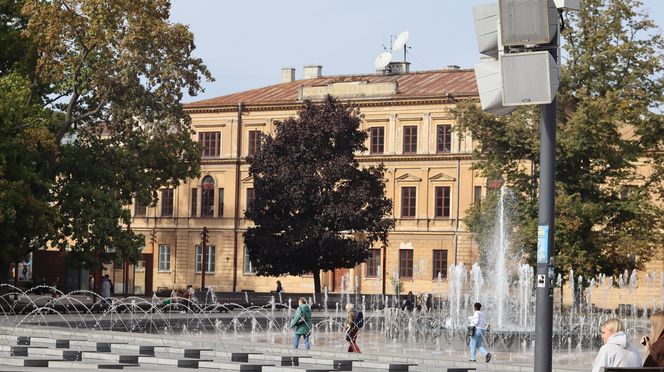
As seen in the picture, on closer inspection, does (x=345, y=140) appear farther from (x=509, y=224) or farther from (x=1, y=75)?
(x=1, y=75)

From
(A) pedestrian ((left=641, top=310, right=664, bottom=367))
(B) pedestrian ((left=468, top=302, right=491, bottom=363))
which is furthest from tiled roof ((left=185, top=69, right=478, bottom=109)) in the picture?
(A) pedestrian ((left=641, top=310, right=664, bottom=367))

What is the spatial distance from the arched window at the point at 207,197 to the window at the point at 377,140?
1140cm

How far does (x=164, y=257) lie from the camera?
92.1 meters

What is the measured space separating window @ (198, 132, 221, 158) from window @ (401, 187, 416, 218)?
536 inches

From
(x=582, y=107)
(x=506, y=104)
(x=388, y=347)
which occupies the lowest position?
(x=388, y=347)

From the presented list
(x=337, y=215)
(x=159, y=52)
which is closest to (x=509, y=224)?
(x=337, y=215)

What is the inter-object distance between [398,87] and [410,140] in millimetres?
3643

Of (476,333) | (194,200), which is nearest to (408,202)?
(194,200)

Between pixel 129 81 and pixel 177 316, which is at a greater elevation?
pixel 129 81

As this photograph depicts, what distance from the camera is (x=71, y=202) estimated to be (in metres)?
51.3

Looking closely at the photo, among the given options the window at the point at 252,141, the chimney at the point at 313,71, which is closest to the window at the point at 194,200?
the window at the point at 252,141

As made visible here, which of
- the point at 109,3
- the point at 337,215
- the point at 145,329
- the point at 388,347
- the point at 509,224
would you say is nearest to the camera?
the point at 388,347

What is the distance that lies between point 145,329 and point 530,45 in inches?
1341

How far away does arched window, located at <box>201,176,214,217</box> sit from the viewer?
3605 inches
